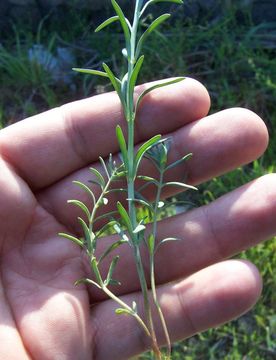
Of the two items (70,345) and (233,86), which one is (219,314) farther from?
(233,86)

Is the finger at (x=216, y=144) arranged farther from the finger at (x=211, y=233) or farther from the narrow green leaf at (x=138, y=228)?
the narrow green leaf at (x=138, y=228)

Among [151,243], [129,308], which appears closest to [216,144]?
[151,243]

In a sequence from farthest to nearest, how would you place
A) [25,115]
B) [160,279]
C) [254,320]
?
[25,115] < [254,320] < [160,279]

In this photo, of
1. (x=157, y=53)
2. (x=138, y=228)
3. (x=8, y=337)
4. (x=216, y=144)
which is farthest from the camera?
(x=157, y=53)

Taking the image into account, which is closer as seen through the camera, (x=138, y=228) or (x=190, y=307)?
(x=138, y=228)

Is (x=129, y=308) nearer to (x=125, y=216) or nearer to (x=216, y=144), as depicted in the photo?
(x=125, y=216)

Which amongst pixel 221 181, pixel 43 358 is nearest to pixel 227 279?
pixel 43 358
